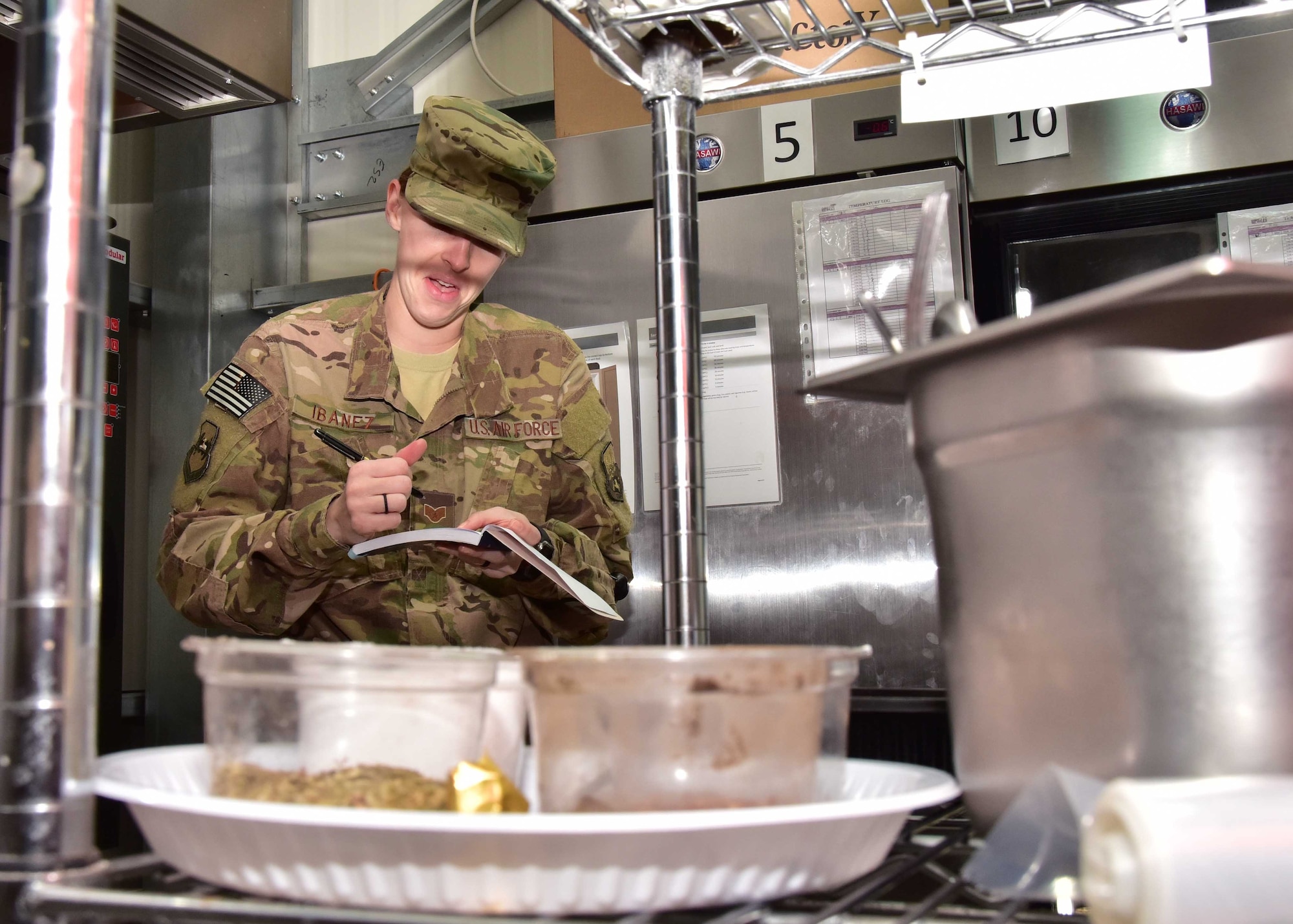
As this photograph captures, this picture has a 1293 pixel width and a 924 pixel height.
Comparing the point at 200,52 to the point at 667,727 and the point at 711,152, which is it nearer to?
the point at 711,152

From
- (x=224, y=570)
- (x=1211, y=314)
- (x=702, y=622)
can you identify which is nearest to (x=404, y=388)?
(x=224, y=570)

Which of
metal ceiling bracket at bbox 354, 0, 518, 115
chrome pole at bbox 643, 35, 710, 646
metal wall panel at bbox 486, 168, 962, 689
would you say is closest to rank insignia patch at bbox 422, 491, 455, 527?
metal wall panel at bbox 486, 168, 962, 689

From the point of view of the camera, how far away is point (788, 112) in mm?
2047

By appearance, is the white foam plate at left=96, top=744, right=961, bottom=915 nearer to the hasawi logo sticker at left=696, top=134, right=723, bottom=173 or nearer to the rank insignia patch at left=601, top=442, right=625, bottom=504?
the rank insignia patch at left=601, top=442, right=625, bottom=504

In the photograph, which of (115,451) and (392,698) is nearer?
(392,698)

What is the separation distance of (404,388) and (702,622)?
1004 millimetres

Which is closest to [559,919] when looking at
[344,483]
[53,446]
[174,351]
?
[53,446]

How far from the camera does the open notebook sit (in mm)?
1000

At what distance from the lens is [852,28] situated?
79 cm

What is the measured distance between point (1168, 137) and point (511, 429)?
116cm

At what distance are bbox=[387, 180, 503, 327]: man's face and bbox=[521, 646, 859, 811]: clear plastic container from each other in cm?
130

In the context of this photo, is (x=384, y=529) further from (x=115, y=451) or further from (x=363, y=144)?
(x=363, y=144)

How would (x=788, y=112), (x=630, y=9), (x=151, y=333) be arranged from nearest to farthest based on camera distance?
(x=630, y=9) → (x=788, y=112) → (x=151, y=333)

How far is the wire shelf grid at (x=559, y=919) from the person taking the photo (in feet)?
1.19
